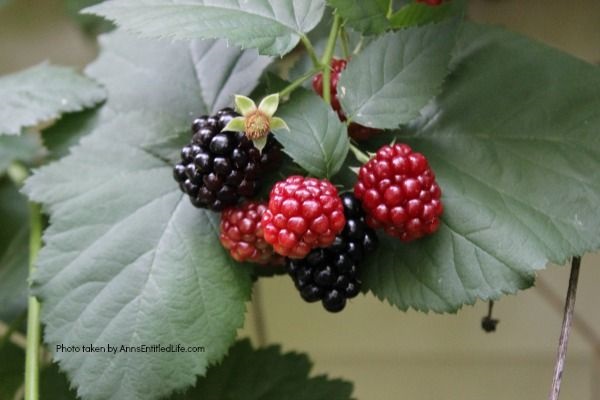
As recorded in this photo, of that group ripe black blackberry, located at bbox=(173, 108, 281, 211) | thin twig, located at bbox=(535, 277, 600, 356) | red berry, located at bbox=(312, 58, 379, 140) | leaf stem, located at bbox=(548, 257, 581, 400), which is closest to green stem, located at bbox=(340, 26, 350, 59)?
red berry, located at bbox=(312, 58, 379, 140)

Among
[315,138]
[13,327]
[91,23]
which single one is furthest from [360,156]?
[91,23]

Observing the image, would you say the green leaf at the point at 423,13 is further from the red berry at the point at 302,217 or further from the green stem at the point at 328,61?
the red berry at the point at 302,217

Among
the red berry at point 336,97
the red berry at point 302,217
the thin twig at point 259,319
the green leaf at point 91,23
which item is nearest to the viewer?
the red berry at point 302,217

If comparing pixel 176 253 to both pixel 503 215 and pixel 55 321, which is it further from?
pixel 503 215

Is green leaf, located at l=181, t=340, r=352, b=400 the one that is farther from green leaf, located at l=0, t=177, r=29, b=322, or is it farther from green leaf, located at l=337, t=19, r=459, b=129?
green leaf, located at l=337, t=19, r=459, b=129

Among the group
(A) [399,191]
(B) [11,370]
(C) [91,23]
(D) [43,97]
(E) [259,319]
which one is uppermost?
(C) [91,23]

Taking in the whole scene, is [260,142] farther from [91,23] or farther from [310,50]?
[91,23]

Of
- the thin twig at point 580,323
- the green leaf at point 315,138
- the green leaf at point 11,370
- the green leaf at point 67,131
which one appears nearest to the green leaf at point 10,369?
the green leaf at point 11,370
